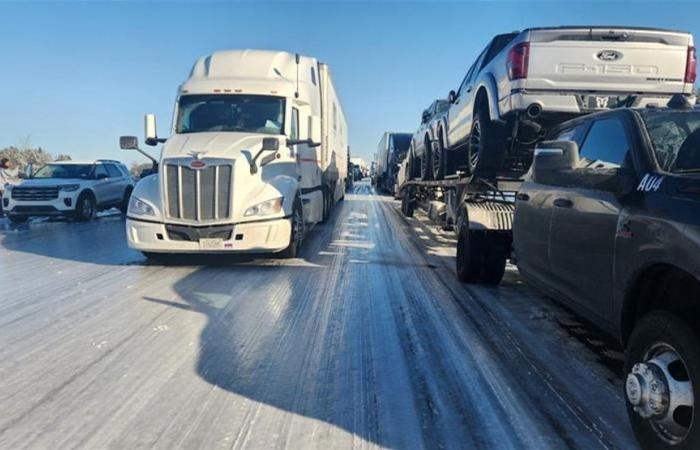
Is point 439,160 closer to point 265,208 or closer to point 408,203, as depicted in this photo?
point 265,208

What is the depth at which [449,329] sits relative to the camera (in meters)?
4.83

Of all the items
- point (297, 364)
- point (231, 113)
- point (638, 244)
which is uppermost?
point (231, 113)

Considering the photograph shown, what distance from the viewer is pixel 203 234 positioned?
741 cm

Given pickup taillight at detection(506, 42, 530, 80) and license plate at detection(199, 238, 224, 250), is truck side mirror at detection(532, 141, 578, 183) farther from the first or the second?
license plate at detection(199, 238, 224, 250)

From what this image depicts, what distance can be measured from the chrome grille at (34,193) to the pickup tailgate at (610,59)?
43.8 ft

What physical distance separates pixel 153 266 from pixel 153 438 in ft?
17.3

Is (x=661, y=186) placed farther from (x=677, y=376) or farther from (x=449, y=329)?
(x=449, y=329)

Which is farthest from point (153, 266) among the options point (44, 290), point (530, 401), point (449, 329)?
point (530, 401)

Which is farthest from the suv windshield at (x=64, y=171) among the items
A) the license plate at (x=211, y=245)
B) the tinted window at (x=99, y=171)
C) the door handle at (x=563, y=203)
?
the door handle at (x=563, y=203)

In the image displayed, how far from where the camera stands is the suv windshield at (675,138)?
121 inches

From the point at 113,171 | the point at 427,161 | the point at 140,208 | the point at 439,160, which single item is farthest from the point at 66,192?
the point at 439,160

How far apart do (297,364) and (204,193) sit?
413cm

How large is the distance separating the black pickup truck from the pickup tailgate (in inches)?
60.9

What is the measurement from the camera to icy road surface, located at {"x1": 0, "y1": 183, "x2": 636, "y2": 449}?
118 inches
